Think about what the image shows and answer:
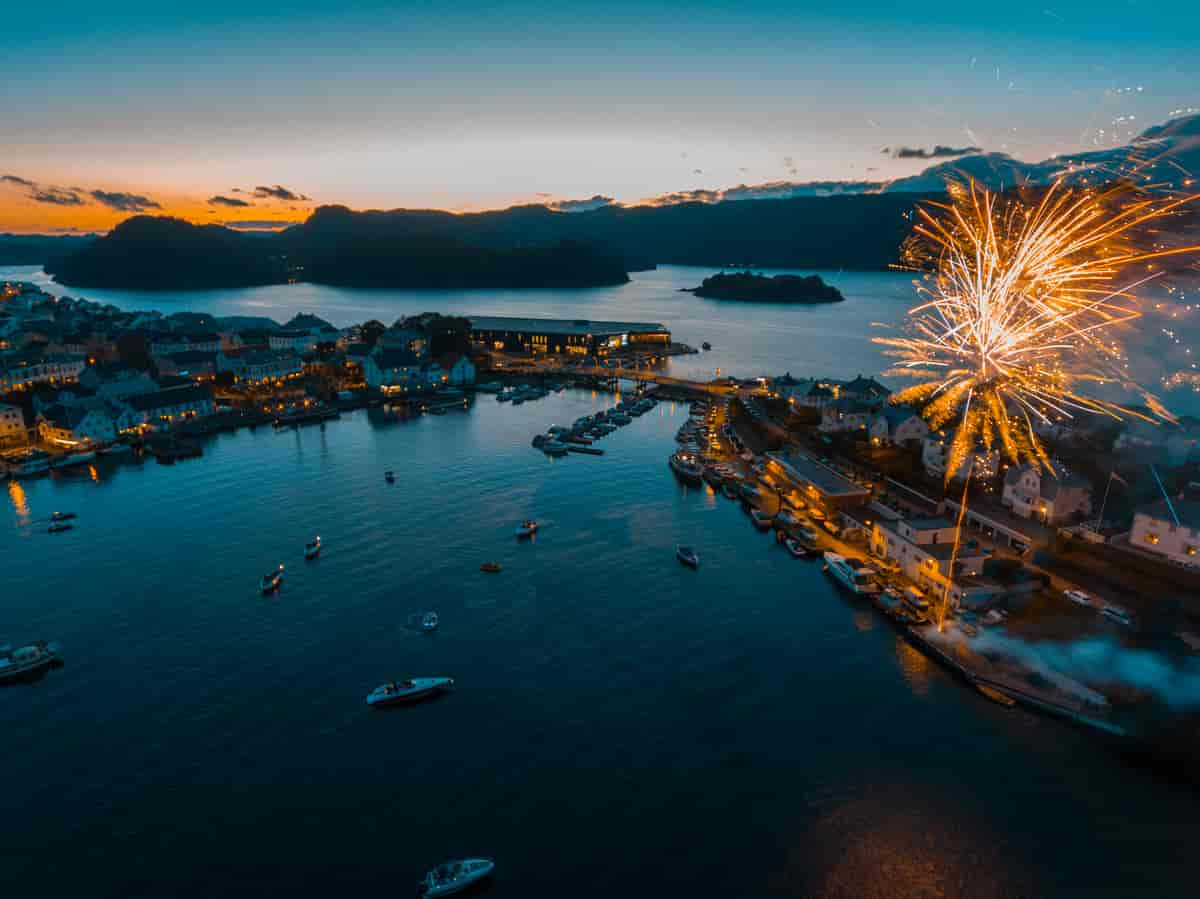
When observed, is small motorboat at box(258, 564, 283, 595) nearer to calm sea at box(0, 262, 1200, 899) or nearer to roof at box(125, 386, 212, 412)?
calm sea at box(0, 262, 1200, 899)

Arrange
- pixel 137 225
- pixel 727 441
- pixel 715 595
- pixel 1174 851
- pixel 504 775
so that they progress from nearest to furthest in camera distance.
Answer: pixel 1174 851
pixel 504 775
pixel 715 595
pixel 727 441
pixel 137 225

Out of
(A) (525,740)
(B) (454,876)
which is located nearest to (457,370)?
(A) (525,740)

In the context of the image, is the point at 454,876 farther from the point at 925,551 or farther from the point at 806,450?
the point at 806,450

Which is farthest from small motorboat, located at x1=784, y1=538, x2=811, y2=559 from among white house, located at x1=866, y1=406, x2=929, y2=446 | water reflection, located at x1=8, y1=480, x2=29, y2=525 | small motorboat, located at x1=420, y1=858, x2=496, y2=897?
water reflection, located at x1=8, y1=480, x2=29, y2=525

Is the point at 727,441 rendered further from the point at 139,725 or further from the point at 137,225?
the point at 137,225

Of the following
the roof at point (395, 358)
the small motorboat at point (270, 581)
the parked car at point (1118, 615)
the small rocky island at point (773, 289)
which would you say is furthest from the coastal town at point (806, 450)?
the small rocky island at point (773, 289)

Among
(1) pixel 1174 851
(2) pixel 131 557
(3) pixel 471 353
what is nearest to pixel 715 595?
(1) pixel 1174 851
